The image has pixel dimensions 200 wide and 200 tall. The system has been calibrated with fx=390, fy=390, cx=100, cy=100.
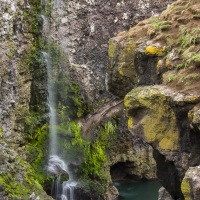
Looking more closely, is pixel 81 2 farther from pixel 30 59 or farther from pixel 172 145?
pixel 172 145

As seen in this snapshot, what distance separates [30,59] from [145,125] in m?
6.54

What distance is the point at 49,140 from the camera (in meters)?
13.7

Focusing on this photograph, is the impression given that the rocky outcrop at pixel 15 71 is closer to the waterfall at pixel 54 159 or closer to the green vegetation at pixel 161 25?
the waterfall at pixel 54 159

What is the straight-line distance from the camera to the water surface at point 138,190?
47.3ft

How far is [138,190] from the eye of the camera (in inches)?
599

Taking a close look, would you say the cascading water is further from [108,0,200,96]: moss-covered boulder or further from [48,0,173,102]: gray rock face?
[108,0,200,96]: moss-covered boulder

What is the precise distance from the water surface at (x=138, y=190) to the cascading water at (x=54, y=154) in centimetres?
227

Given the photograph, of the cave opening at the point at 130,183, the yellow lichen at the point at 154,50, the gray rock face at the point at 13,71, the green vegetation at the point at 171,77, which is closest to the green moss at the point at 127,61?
the yellow lichen at the point at 154,50

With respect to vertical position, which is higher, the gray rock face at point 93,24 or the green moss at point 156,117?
the gray rock face at point 93,24

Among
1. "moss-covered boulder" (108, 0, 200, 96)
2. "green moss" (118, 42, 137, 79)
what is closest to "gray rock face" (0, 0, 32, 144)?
"moss-covered boulder" (108, 0, 200, 96)

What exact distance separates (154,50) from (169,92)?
5.04 ft

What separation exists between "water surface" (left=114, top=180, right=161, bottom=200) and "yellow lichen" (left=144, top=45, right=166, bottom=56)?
785 cm

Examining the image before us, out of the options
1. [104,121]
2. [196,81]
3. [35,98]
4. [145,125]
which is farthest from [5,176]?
[104,121]

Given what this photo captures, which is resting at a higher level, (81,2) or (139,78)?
(81,2)
